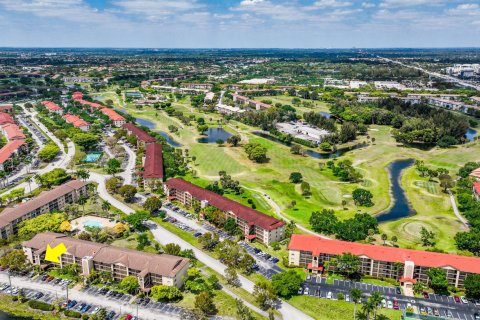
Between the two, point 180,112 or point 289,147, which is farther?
point 180,112

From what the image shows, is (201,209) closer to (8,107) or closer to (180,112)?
(180,112)

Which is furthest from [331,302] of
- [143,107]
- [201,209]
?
[143,107]

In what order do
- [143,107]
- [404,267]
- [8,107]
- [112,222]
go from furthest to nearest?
[143,107] < [8,107] < [112,222] < [404,267]

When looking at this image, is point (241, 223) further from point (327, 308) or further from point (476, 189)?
point (476, 189)

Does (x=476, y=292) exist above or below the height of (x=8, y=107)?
below

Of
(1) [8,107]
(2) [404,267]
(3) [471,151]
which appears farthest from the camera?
(1) [8,107]

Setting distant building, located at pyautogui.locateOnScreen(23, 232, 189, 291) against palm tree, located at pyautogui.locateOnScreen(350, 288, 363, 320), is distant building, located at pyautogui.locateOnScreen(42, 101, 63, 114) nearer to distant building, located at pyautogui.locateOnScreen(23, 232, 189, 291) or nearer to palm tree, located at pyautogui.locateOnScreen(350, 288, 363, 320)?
distant building, located at pyautogui.locateOnScreen(23, 232, 189, 291)

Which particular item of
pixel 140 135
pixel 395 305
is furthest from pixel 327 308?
pixel 140 135
